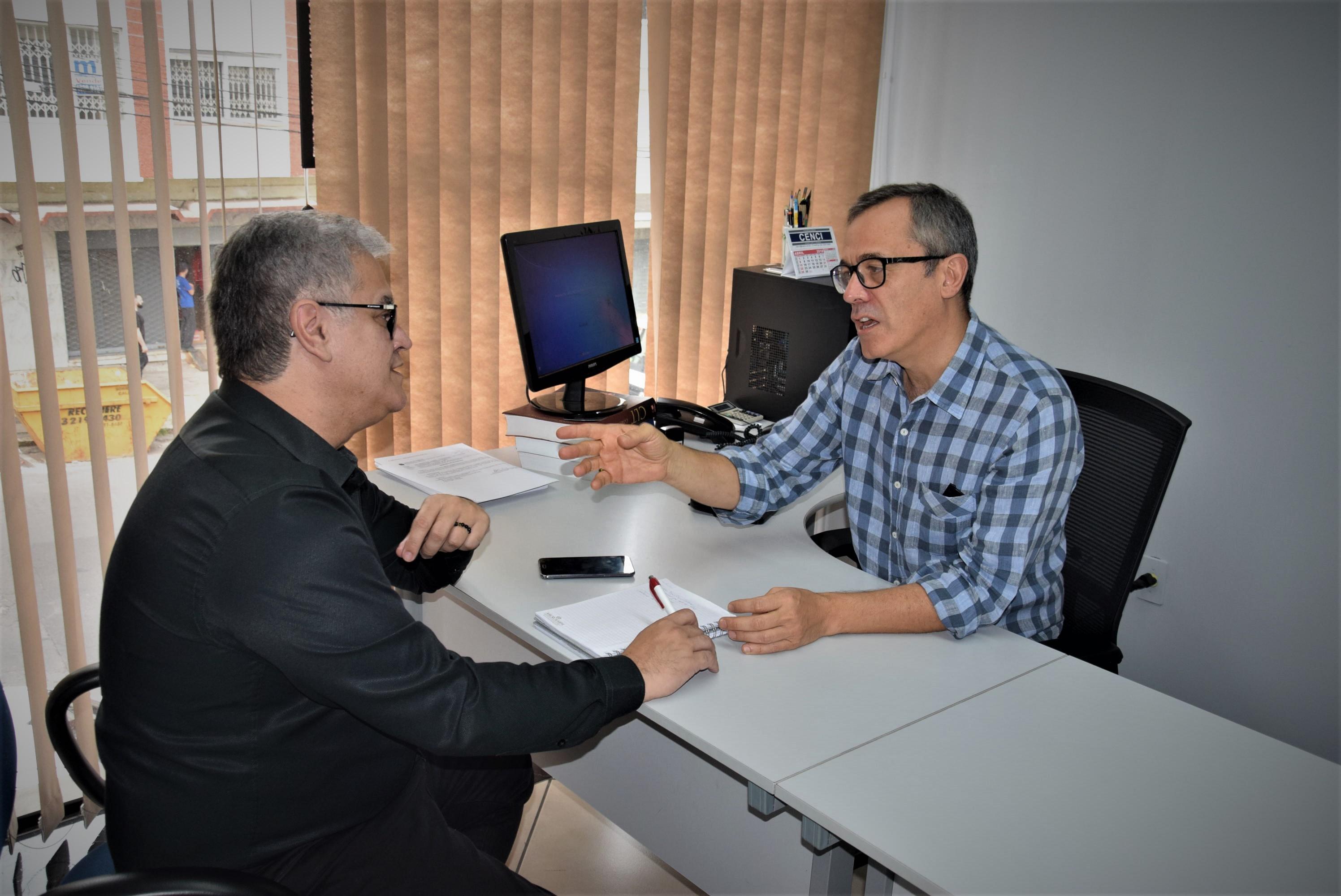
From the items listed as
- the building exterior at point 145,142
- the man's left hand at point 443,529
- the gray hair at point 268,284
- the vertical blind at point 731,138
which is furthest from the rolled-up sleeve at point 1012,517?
the building exterior at point 145,142

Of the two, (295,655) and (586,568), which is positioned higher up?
(295,655)

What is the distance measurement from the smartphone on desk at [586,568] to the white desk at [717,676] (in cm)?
1

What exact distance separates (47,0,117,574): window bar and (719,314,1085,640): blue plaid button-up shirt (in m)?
1.41

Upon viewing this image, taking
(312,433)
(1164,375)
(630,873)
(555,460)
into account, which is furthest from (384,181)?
(1164,375)

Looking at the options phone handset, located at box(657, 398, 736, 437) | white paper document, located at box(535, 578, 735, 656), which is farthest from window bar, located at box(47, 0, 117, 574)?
phone handset, located at box(657, 398, 736, 437)

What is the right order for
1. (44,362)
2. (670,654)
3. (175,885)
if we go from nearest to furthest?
(175,885)
(670,654)
(44,362)

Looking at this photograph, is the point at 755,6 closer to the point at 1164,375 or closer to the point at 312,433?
the point at 1164,375

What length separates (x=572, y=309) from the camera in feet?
7.85

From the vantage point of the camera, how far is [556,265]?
7.66 feet

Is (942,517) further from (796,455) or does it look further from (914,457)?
(796,455)

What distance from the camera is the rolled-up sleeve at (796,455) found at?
6.75 ft

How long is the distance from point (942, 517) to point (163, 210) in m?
1.78

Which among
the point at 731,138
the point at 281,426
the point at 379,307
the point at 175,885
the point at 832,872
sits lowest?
the point at 832,872

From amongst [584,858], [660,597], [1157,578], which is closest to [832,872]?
[660,597]
